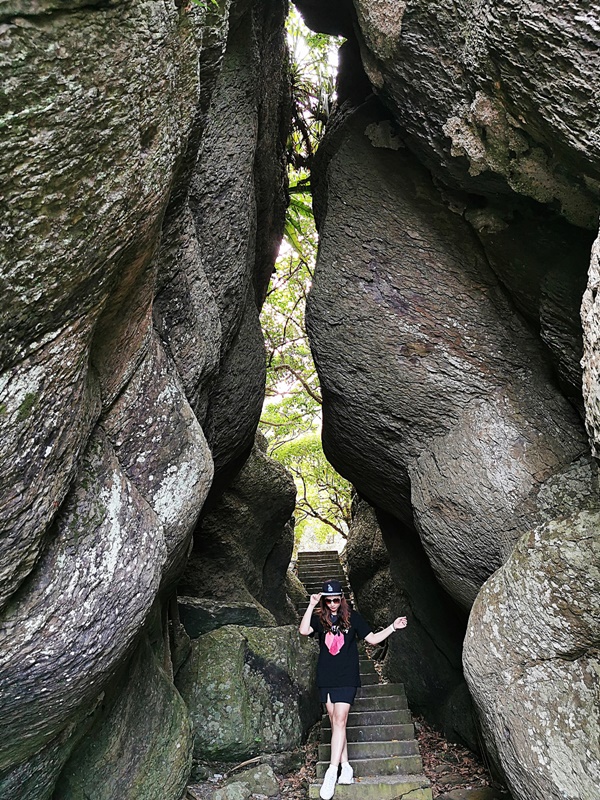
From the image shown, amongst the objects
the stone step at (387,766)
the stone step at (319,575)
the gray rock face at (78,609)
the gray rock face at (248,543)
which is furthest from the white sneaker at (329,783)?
the stone step at (319,575)

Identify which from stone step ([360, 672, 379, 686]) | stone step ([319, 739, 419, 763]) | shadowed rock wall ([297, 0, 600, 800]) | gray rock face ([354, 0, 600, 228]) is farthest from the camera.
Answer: stone step ([360, 672, 379, 686])

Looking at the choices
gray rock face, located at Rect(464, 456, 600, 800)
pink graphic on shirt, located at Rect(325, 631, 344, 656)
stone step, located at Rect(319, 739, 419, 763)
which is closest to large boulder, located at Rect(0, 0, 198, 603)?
gray rock face, located at Rect(464, 456, 600, 800)

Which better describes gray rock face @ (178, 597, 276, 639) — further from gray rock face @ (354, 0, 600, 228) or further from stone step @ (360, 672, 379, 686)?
gray rock face @ (354, 0, 600, 228)

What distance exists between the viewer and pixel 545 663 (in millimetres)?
4199

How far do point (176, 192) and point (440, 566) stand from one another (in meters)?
4.63

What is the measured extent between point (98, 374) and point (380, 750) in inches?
192

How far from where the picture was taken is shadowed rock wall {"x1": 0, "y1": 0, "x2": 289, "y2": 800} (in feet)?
8.71

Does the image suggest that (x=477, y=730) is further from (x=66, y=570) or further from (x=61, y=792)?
(x=66, y=570)

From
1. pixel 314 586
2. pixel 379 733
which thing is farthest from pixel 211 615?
pixel 314 586

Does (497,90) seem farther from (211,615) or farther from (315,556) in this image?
(315,556)

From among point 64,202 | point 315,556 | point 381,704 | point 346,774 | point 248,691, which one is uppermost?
point 64,202

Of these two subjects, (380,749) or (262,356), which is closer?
(380,749)

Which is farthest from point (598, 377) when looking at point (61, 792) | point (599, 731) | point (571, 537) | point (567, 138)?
point (61, 792)

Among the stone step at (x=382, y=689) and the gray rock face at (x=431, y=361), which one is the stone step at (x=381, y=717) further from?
the gray rock face at (x=431, y=361)
